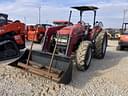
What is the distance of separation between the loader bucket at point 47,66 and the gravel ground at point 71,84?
20 centimetres

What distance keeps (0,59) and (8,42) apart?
0.80m

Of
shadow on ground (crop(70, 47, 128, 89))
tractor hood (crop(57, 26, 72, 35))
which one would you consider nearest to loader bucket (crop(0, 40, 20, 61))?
tractor hood (crop(57, 26, 72, 35))

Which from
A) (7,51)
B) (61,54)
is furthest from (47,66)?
(7,51)

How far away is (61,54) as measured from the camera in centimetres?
873

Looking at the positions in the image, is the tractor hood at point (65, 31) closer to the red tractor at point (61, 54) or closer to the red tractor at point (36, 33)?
the red tractor at point (61, 54)

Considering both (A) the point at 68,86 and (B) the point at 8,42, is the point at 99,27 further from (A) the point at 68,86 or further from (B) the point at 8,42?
(A) the point at 68,86

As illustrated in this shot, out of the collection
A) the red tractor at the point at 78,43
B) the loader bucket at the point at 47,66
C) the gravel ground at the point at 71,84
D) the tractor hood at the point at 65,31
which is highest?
the tractor hood at the point at 65,31

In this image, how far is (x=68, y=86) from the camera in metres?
6.95

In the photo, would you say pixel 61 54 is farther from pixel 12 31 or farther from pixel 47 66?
pixel 12 31

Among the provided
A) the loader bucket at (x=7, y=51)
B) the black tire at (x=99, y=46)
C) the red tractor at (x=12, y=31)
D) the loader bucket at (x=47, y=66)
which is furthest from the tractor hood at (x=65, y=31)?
the red tractor at (x=12, y=31)

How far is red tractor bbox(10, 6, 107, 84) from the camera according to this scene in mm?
7266

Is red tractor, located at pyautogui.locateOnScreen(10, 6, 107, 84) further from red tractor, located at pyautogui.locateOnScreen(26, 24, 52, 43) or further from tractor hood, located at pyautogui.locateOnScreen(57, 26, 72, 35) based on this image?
red tractor, located at pyautogui.locateOnScreen(26, 24, 52, 43)

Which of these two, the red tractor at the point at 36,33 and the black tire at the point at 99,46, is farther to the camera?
the red tractor at the point at 36,33

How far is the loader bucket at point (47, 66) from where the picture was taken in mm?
7004
